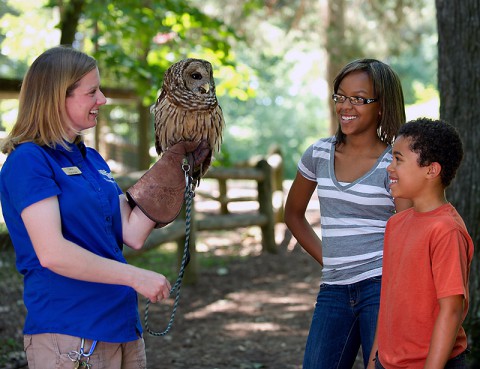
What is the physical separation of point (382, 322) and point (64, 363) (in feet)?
3.32

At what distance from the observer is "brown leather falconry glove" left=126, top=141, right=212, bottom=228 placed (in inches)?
93.2

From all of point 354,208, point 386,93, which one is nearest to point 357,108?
point 386,93

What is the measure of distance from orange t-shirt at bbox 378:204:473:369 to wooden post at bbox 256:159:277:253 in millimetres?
7074

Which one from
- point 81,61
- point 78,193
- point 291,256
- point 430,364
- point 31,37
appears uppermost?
point 31,37

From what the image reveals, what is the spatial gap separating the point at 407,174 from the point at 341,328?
29.4 inches

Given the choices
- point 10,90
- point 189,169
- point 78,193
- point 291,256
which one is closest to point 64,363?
point 78,193

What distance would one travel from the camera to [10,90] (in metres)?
5.07

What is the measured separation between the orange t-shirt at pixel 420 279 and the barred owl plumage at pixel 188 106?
2.47 feet

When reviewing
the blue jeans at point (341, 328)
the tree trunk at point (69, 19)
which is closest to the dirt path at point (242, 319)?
the blue jeans at point (341, 328)

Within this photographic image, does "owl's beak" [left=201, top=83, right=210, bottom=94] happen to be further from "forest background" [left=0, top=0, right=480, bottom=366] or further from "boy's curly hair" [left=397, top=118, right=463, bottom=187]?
"forest background" [left=0, top=0, right=480, bottom=366]

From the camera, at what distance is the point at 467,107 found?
13.5 feet

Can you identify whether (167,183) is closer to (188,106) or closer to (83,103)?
(188,106)

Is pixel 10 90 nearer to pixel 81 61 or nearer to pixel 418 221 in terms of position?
pixel 81 61

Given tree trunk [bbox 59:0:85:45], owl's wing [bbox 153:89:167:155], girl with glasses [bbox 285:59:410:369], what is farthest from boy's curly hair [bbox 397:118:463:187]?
tree trunk [bbox 59:0:85:45]
